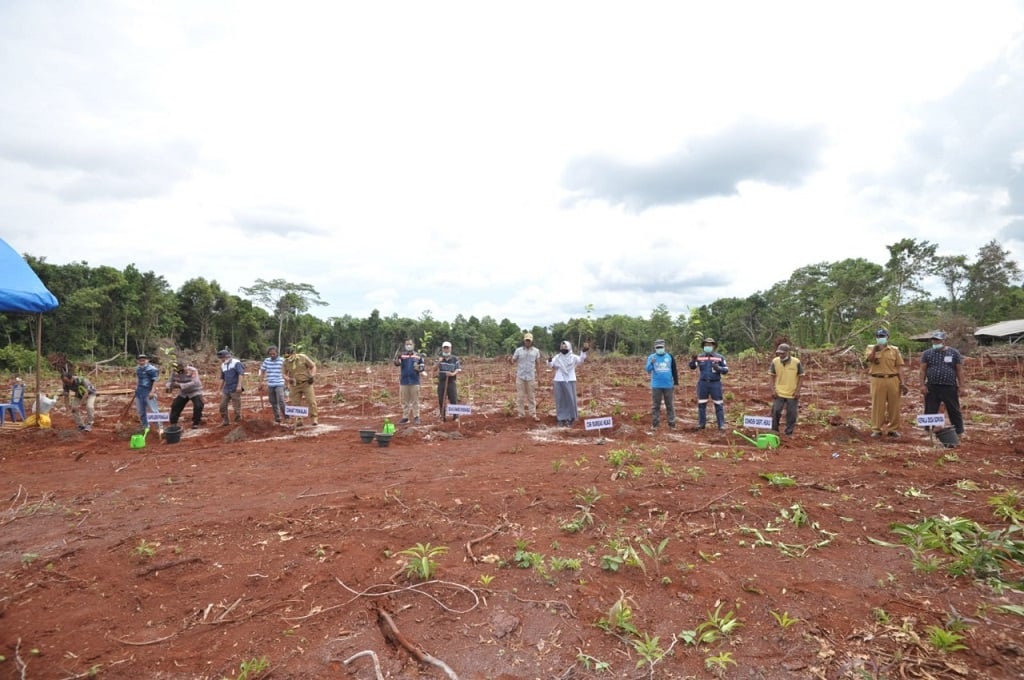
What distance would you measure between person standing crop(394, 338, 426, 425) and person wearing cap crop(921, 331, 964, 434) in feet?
25.3

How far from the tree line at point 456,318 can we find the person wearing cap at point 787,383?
9.73 metres

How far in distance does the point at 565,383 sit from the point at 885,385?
15.8 ft

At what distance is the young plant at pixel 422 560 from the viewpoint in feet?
11.0

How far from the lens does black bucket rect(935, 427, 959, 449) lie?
6827 mm

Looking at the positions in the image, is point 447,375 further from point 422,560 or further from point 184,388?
point 422,560

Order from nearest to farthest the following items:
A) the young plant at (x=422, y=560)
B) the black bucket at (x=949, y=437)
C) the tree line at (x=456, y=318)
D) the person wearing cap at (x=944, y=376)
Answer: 1. the young plant at (x=422, y=560)
2. the black bucket at (x=949, y=437)
3. the person wearing cap at (x=944, y=376)
4. the tree line at (x=456, y=318)

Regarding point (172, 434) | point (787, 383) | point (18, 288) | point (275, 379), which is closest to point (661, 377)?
point (787, 383)

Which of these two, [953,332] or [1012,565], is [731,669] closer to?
[1012,565]

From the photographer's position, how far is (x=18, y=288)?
6.78m

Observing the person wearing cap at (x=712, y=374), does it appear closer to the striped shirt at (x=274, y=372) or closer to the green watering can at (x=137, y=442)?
the striped shirt at (x=274, y=372)

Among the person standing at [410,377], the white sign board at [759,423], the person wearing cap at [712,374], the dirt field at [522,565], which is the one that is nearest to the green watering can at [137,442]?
the dirt field at [522,565]

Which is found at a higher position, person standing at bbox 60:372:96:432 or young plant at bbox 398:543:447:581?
person standing at bbox 60:372:96:432

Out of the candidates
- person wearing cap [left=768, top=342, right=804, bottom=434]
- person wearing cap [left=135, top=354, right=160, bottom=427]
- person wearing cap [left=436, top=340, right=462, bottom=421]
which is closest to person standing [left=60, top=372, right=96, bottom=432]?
person wearing cap [left=135, top=354, right=160, bottom=427]

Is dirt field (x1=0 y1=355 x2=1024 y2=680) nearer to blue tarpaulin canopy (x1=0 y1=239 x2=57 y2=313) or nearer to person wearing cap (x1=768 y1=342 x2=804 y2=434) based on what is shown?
person wearing cap (x1=768 y1=342 x2=804 y2=434)
